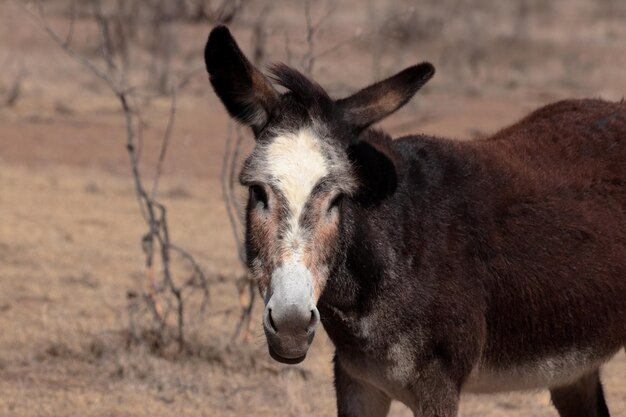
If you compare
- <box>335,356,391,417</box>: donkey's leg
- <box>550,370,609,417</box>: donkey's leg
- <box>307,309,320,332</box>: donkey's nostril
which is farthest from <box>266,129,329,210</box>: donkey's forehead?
<box>550,370,609,417</box>: donkey's leg

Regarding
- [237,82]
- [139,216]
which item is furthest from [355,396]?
[139,216]

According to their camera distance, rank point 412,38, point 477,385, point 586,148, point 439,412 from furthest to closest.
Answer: point 412,38
point 586,148
point 477,385
point 439,412

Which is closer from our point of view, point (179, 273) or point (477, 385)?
point (477, 385)

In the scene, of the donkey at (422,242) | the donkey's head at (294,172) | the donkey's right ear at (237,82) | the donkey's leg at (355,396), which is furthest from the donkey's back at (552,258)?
the donkey's right ear at (237,82)

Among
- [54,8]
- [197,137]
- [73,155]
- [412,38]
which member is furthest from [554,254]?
[54,8]

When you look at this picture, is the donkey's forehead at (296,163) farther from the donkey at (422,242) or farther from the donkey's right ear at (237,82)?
the donkey's right ear at (237,82)

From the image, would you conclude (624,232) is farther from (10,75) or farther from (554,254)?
(10,75)

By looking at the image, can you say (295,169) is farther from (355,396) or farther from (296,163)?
(355,396)

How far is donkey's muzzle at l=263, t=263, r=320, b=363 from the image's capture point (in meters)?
3.91

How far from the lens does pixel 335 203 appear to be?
430 centimetres

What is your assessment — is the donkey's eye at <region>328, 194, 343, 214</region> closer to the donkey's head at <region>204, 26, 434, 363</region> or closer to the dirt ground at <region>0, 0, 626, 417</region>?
the donkey's head at <region>204, 26, 434, 363</region>

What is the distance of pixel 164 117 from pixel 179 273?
842 centimetres

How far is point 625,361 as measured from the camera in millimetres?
8352

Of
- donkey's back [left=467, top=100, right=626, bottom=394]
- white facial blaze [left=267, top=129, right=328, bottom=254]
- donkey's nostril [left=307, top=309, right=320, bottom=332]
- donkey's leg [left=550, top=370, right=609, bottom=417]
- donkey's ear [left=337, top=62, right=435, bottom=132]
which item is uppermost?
donkey's ear [left=337, top=62, right=435, bottom=132]
